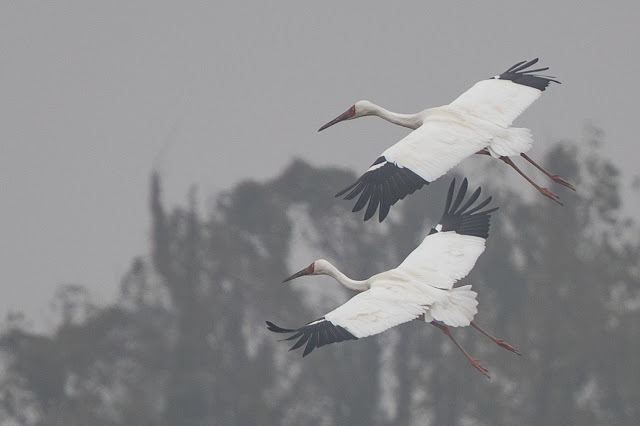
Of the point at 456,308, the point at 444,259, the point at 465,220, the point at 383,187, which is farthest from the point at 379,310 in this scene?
the point at 465,220

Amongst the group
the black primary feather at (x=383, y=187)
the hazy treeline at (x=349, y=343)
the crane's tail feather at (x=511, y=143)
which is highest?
the black primary feather at (x=383, y=187)

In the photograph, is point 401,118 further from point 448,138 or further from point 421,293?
point 421,293

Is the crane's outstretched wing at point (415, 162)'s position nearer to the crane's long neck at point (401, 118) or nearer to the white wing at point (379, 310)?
the crane's long neck at point (401, 118)

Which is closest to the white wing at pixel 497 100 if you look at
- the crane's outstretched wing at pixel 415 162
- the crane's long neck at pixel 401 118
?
the crane's long neck at pixel 401 118

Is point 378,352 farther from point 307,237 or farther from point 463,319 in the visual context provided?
point 463,319

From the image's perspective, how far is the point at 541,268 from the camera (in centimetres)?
5391

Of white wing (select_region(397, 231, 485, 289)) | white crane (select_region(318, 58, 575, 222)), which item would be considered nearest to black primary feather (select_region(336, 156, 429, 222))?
white crane (select_region(318, 58, 575, 222))

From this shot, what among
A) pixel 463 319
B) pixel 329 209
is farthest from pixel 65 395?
pixel 463 319

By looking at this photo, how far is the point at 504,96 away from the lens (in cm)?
2155

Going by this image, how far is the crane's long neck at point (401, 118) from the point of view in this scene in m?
20.8

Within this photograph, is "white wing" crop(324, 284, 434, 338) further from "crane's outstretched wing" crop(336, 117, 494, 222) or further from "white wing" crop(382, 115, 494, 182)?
"white wing" crop(382, 115, 494, 182)

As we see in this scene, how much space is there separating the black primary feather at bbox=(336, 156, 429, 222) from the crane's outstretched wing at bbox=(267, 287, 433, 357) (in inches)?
38.1

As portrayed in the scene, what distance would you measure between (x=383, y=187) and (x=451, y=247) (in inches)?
96.1

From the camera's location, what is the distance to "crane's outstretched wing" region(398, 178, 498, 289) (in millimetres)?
20531
